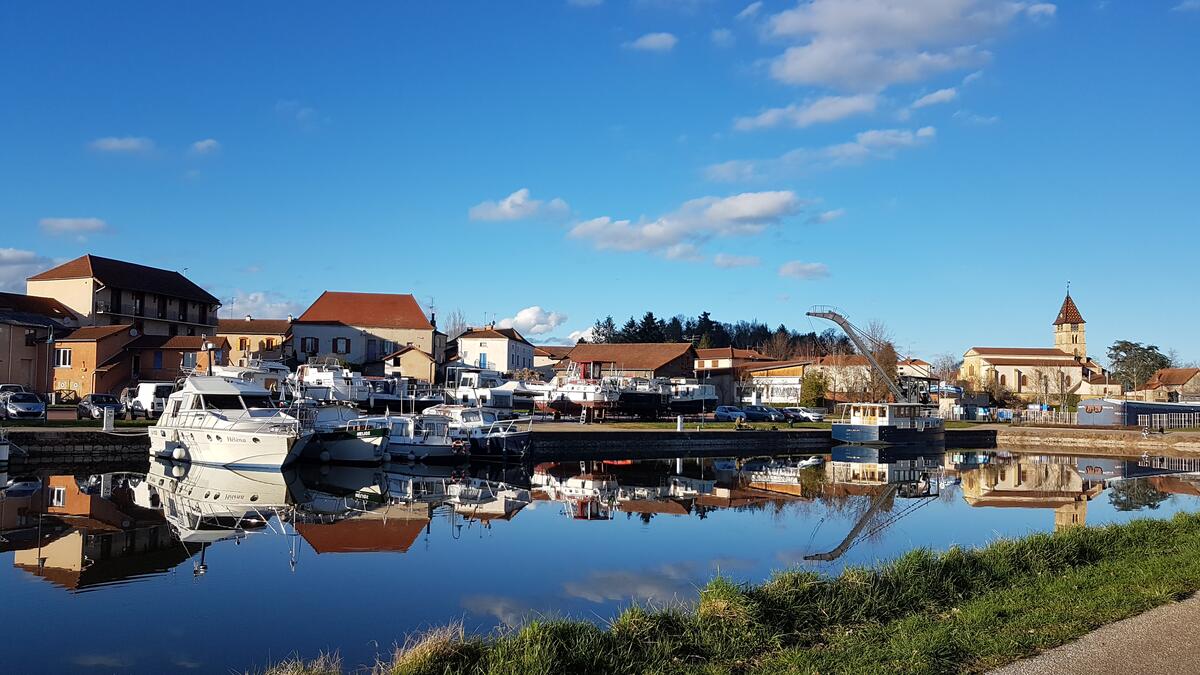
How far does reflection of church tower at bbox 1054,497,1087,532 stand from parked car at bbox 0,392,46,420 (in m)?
35.4

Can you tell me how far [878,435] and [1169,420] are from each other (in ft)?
88.0

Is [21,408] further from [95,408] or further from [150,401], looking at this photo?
[150,401]

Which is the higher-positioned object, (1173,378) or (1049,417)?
(1173,378)

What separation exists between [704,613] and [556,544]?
961 cm

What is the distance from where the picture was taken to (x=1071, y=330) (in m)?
119

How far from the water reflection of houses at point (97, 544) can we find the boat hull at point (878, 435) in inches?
1450

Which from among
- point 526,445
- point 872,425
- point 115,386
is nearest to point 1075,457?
point 872,425

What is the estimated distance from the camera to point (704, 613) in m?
9.21

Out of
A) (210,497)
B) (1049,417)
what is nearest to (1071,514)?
(210,497)

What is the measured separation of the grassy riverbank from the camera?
7688 millimetres

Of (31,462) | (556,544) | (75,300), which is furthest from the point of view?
(75,300)

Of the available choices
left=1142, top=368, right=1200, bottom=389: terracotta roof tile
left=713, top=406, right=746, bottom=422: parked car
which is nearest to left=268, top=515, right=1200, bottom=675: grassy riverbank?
left=713, top=406, right=746, bottom=422: parked car

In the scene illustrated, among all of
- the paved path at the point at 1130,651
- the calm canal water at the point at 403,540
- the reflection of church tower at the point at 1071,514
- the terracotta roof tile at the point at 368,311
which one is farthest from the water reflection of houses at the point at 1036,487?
the terracotta roof tile at the point at 368,311

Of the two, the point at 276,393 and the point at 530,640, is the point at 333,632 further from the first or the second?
the point at 276,393
